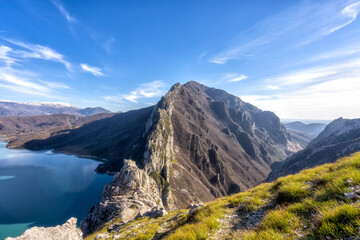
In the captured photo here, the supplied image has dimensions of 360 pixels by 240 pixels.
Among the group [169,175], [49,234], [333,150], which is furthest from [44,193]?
[333,150]

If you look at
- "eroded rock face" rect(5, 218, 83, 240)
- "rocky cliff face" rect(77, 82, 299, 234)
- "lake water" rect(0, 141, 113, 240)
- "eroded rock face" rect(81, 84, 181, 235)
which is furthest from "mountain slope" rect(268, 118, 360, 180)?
"lake water" rect(0, 141, 113, 240)

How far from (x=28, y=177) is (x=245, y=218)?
684ft

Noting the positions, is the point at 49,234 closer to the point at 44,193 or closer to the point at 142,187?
the point at 142,187

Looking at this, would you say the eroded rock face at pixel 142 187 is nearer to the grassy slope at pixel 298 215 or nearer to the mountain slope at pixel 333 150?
the grassy slope at pixel 298 215

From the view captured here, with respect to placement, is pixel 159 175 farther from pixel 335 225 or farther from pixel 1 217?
pixel 335 225

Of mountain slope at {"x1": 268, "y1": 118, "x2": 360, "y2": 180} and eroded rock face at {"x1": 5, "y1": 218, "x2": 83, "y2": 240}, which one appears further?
mountain slope at {"x1": 268, "y1": 118, "x2": 360, "y2": 180}

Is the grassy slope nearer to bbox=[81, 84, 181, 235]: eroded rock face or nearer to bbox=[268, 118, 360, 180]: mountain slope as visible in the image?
bbox=[81, 84, 181, 235]: eroded rock face

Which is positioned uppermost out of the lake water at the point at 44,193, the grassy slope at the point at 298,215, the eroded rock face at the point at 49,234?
the grassy slope at the point at 298,215

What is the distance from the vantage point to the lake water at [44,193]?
78125 millimetres

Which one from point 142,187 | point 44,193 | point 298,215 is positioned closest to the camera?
→ point 298,215

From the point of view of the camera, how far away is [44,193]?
4262 inches

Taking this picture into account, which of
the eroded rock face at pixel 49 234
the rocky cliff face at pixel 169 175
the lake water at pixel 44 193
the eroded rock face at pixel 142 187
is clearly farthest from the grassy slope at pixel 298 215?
the lake water at pixel 44 193

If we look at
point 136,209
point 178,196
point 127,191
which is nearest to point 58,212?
point 178,196

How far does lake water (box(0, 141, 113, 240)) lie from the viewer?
78.1 m
